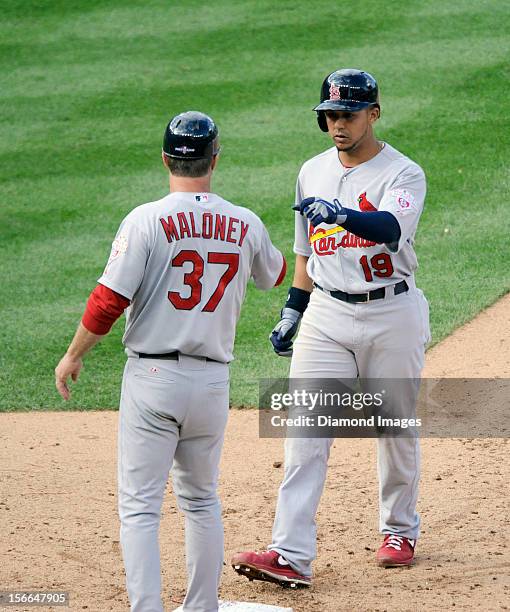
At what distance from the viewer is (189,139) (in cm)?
372

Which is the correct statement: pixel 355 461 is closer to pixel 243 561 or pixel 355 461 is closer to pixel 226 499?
pixel 226 499

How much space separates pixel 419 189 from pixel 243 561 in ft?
5.57

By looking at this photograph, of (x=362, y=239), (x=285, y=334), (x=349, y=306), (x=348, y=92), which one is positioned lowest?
(x=285, y=334)

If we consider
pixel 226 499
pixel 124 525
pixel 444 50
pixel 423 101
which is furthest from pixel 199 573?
pixel 444 50

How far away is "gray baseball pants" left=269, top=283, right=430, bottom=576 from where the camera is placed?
4340mm

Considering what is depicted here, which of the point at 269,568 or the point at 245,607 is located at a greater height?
the point at 269,568

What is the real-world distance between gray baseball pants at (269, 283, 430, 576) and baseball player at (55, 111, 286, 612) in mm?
607

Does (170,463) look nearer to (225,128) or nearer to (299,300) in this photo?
(299,300)

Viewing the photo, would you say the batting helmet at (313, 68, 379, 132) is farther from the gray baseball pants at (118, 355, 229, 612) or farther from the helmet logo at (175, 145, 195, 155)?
the gray baseball pants at (118, 355, 229, 612)

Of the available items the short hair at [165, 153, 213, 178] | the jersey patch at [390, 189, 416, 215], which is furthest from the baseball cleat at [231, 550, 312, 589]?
the short hair at [165, 153, 213, 178]

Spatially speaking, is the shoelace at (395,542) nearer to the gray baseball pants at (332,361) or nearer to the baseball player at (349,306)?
the baseball player at (349,306)

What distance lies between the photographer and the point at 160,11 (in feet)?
50.9

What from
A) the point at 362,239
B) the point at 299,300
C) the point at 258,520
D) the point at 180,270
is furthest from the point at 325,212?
the point at 258,520

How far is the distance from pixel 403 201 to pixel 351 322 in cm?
55
